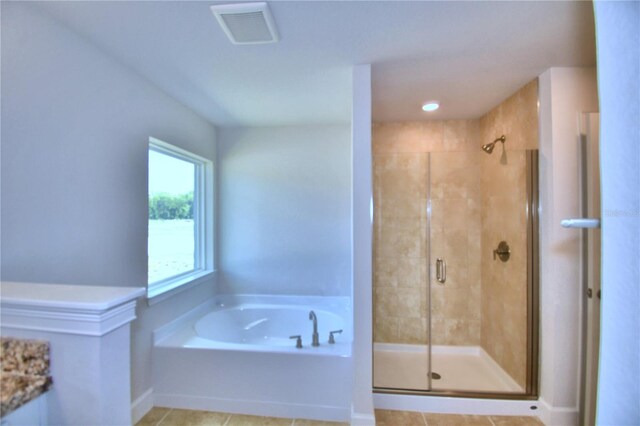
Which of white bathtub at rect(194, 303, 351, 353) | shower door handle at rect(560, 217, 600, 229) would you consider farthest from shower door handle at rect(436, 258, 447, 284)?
shower door handle at rect(560, 217, 600, 229)

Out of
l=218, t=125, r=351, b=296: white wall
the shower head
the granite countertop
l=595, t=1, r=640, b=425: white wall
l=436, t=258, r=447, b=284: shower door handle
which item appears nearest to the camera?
l=595, t=1, r=640, b=425: white wall

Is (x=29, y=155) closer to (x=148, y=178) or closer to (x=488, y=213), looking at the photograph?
(x=148, y=178)

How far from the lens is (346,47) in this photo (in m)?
1.59

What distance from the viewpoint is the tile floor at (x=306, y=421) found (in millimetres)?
1850

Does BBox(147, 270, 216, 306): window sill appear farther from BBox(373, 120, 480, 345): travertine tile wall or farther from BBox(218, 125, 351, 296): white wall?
BBox(373, 120, 480, 345): travertine tile wall

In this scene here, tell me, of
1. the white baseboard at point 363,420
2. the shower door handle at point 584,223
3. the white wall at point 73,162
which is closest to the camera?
the shower door handle at point 584,223

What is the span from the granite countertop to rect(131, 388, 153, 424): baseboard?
148 cm

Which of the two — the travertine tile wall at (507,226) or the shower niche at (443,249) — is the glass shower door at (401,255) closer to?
the shower niche at (443,249)

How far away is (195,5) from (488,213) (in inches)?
105

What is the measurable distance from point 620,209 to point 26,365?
1262 millimetres

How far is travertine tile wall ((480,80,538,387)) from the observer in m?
2.10

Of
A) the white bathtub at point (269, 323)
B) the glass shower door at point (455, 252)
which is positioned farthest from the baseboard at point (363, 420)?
the glass shower door at point (455, 252)

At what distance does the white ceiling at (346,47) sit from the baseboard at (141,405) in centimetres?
221

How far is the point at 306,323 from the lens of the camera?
286 cm
